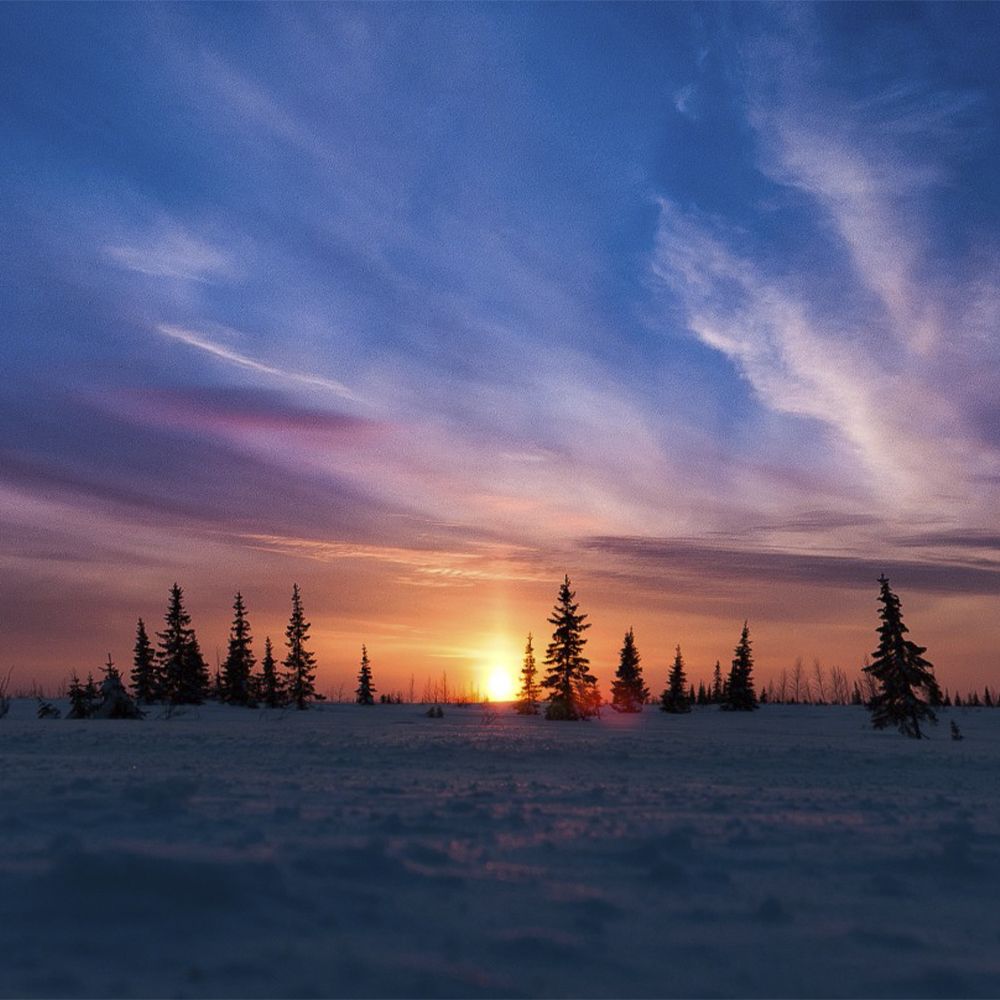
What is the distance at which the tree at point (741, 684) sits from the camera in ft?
192

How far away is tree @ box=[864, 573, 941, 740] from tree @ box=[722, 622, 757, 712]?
28875 mm

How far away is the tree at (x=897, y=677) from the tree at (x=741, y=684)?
28875 mm

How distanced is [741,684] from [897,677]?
30.7 meters

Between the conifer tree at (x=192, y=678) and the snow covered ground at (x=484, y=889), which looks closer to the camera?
the snow covered ground at (x=484, y=889)

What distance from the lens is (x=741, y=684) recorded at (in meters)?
59.3

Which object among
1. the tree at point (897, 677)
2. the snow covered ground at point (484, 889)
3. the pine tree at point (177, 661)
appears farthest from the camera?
the pine tree at point (177, 661)

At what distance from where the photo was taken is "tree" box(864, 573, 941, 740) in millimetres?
29062

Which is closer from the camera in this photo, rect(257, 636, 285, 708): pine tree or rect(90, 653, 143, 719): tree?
rect(90, 653, 143, 719): tree

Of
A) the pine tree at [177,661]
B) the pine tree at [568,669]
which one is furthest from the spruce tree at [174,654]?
the pine tree at [568,669]

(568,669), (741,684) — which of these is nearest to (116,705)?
(568,669)

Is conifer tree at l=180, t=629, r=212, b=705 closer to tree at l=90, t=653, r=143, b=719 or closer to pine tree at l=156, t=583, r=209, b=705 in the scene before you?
pine tree at l=156, t=583, r=209, b=705

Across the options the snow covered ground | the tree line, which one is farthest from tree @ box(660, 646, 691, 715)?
the snow covered ground

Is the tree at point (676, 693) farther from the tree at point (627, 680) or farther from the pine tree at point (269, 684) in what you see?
the pine tree at point (269, 684)

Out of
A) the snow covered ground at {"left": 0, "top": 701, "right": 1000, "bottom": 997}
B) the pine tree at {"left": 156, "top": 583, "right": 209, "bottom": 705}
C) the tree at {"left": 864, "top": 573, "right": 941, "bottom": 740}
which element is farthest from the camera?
the pine tree at {"left": 156, "top": 583, "right": 209, "bottom": 705}
